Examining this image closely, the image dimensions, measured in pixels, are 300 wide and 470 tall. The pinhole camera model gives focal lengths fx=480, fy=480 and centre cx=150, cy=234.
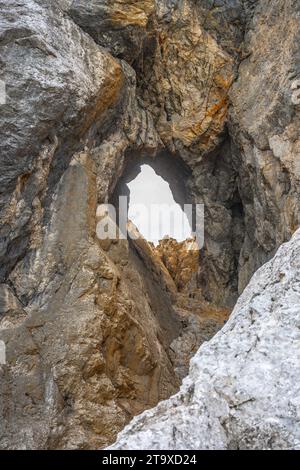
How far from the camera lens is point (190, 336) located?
17.3 meters

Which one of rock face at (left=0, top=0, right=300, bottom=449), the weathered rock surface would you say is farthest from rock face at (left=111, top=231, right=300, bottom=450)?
the weathered rock surface

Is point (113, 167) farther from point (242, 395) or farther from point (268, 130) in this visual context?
point (242, 395)

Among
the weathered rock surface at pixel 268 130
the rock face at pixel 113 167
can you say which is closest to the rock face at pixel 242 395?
the rock face at pixel 113 167

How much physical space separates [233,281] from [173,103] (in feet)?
26.9

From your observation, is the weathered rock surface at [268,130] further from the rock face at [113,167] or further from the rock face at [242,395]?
the rock face at [242,395]

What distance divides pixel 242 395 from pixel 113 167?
11570 millimetres

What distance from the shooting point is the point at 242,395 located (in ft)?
18.3

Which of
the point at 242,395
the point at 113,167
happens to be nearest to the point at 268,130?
the point at 113,167

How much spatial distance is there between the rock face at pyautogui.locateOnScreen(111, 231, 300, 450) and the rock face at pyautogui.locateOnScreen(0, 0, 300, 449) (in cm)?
78

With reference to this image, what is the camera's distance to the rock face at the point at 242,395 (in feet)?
17.4

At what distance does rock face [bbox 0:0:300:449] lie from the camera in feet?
40.8

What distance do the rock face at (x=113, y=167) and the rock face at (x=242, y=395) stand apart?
777 mm
